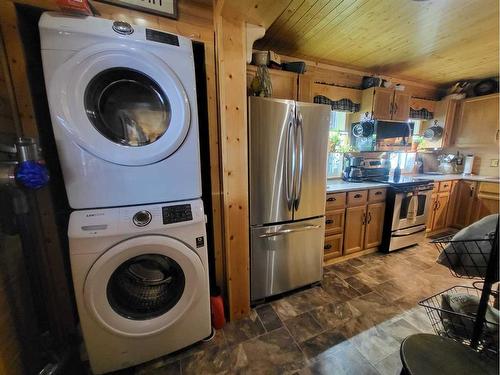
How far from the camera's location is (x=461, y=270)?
0.90 m

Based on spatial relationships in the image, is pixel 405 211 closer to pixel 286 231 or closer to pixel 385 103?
A: pixel 385 103

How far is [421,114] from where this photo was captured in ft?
11.1

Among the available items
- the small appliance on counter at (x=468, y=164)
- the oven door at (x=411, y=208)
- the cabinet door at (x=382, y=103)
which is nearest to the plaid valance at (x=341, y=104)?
the cabinet door at (x=382, y=103)

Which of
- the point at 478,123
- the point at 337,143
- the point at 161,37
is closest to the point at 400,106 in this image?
the point at 337,143

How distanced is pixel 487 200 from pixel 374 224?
191 cm

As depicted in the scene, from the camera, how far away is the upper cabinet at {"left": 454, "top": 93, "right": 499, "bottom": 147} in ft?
10.0

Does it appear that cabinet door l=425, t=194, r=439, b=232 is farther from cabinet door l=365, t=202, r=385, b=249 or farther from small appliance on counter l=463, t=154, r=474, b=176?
small appliance on counter l=463, t=154, r=474, b=176

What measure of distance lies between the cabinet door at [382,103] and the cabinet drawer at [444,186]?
131cm

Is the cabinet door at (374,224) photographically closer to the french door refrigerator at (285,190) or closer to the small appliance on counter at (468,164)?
the french door refrigerator at (285,190)

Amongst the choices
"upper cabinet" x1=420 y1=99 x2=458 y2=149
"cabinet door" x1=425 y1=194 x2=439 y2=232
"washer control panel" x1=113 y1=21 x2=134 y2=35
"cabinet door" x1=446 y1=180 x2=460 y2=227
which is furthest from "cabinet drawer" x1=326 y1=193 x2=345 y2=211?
"upper cabinet" x1=420 y1=99 x2=458 y2=149

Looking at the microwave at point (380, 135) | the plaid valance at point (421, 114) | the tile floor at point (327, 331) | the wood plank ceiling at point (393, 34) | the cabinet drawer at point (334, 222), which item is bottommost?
the tile floor at point (327, 331)

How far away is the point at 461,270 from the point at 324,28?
2112mm

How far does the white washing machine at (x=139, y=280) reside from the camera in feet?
3.40

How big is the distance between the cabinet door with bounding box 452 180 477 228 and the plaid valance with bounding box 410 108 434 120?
117 centimetres
